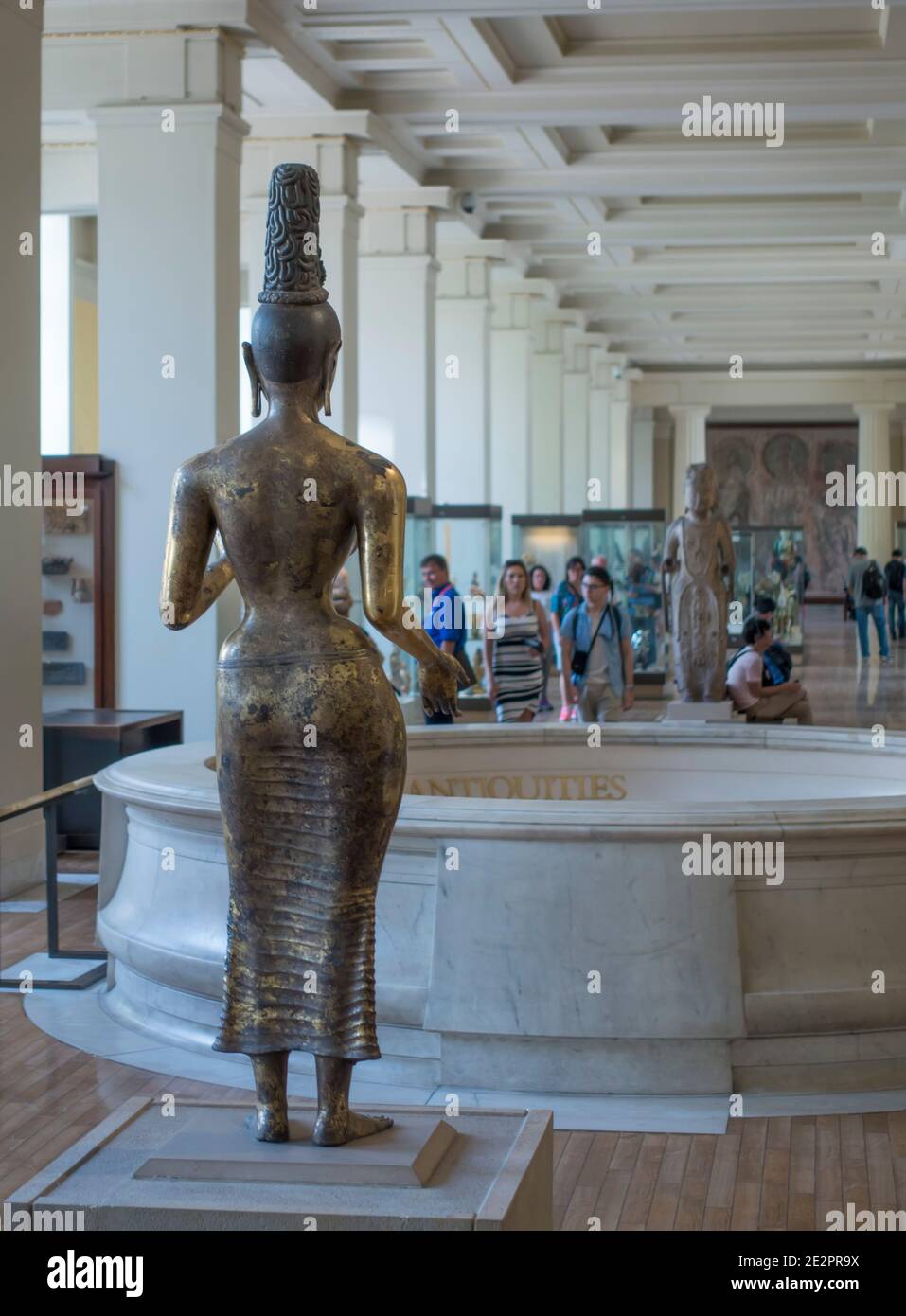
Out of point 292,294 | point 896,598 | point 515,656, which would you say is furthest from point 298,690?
point 896,598

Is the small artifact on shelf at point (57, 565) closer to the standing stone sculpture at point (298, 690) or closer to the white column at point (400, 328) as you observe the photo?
the white column at point (400, 328)

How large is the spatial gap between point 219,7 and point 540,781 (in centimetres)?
615

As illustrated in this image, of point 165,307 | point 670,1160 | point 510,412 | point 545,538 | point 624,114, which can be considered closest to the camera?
point 670,1160

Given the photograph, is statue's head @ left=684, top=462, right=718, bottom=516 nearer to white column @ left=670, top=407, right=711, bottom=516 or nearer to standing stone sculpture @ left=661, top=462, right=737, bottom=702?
Result: standing stone sculpture @ left=661, top=462, right=737, bottom=702

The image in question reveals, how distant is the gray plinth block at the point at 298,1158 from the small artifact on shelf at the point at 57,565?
8.73 m

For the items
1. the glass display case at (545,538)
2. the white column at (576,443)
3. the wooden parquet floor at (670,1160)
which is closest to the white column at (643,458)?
the white column at (576,443)

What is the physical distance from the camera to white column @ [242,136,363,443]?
14930 mm

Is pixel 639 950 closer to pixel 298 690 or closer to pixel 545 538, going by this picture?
pixel 298 690

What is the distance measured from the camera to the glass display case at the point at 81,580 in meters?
11.8

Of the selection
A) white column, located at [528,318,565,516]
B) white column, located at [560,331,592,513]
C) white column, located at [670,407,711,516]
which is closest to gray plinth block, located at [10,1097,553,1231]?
white column, located at [528,318,565,516]

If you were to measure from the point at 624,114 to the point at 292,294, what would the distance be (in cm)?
1230

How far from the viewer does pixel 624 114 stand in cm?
1505

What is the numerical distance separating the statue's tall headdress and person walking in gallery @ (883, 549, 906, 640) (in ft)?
91.5
